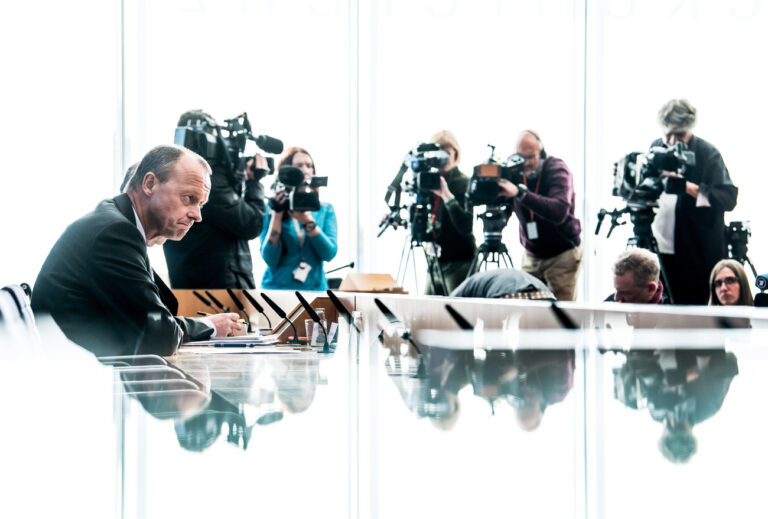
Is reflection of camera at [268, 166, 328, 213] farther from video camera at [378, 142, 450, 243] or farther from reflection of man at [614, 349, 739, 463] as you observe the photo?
reflection of man at [614, 349, 739, 463]

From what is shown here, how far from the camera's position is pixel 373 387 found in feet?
4.68

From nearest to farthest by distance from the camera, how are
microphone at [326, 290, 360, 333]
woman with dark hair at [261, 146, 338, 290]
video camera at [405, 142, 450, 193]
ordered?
microphone at [326, 290, 360, 333] → woman with dark hair at [261, 146, 338, 290] → video camera at [405, 142, 450, 193]

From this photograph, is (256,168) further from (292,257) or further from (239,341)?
(239,341)

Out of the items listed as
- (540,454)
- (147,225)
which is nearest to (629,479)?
(540,454)

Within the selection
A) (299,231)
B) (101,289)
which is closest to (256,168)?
(299,231)

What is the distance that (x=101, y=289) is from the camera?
6.21 ft

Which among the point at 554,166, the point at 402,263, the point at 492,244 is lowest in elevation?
the point at 402,263

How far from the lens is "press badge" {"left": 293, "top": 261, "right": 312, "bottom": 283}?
3.92 m

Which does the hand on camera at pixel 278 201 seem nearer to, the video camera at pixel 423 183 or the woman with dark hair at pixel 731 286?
the video camera at pixel 423 183

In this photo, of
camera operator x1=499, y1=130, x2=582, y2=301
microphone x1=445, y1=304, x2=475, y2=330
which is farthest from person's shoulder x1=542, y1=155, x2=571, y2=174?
microphone x1=445, y1=304, x2=475, y2=330

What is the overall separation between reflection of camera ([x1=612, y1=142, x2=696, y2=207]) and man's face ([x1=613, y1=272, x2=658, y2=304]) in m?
1.02

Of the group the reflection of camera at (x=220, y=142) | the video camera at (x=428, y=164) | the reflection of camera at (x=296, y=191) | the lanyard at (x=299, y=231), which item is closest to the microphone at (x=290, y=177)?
the reflection of camera at (x=296, y=191)

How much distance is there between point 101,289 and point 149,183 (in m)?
0.38

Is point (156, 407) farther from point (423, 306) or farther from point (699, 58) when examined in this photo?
point (699, 58)
